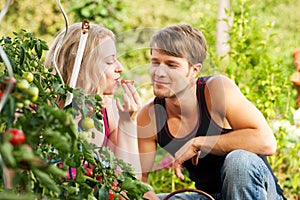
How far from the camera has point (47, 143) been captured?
→ 1.21 m

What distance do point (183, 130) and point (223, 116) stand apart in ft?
0.62

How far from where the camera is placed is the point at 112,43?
221 cm

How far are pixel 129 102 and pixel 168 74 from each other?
272 mm

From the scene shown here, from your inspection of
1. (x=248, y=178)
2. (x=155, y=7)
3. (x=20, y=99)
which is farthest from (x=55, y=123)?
(x=155, y=7)

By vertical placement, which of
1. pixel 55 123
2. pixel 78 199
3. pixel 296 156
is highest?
pixel 55 123

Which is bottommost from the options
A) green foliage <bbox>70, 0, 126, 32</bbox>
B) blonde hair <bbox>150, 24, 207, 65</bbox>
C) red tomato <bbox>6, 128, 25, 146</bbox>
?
red tomato <bbox>6, 128, 25, 146</bbox>

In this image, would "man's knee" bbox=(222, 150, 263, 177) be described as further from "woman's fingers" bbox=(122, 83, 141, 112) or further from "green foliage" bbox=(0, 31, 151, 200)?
"green foliage" bbox=(0, 31, 151, 200)

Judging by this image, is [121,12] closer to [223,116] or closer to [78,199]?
[223,116]

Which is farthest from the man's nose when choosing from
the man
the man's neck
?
the man's neck

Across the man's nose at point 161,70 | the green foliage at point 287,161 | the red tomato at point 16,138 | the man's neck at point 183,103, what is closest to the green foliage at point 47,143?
the red tomato at point 16,138

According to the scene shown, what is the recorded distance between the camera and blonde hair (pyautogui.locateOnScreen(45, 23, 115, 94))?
7.06 ft

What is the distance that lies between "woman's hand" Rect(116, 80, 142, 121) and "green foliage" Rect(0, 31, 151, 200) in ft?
1.75

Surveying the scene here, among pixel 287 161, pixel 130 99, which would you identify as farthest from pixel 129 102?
pixel 287 161

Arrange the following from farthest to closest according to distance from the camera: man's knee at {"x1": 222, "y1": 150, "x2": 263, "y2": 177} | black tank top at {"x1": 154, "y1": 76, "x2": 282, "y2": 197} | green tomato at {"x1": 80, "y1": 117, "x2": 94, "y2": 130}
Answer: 1. black tank top at {"x1": 154, "y1": 76, "x2": 282, "y2": 197}
2. man's knee at {"x1": 222, "y1": 150, "x2": 263, "y2": 177}
3. green tomato at {"x1": 80, "y1": 117, "x2": 94, "y2": 130}
